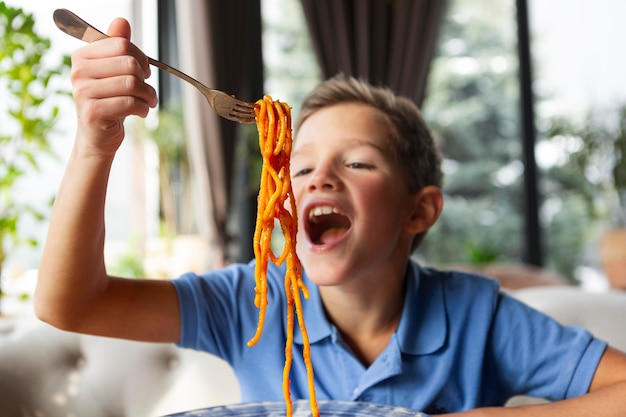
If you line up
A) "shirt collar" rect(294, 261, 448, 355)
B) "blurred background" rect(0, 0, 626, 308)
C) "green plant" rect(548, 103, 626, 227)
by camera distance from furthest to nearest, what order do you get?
"green plant" rect(548, 103, 626, 227), "blurred background" rect(0, 0, 626, 308), "shirt collar" rect(294, 261, 448, 355)

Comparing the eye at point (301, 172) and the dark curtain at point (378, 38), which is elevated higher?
the dark curtain at point (378, 38)

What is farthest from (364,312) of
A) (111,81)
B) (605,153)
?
(605,153)

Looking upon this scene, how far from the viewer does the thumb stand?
3.23 feet

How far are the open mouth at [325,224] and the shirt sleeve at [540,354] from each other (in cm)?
34

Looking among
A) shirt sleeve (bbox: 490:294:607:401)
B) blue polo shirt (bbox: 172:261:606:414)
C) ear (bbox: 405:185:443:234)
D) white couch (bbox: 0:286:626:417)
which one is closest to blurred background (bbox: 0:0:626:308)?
white couch (bbox: 0:286:626:417)

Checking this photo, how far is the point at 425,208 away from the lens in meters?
1.58

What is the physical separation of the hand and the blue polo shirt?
0.47m

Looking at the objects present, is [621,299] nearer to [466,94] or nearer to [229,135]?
[229,135]

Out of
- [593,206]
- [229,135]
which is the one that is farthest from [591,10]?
[229,135]

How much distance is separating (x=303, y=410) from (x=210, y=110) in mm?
4091

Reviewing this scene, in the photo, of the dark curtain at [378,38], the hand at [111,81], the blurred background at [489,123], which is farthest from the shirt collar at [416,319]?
Answer: the dark curtain at [378,38]

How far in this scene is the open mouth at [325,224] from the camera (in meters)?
1.33

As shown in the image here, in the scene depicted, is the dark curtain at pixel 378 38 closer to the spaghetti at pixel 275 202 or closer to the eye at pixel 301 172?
the eye at pixel 301 172

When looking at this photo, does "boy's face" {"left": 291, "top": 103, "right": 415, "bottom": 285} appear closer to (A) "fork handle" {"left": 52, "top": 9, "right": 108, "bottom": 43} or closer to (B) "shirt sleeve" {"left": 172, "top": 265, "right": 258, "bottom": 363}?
(B) "shirt sleeve" {"left": 172, "top": 265, "right": 258, "bottom": 363}
